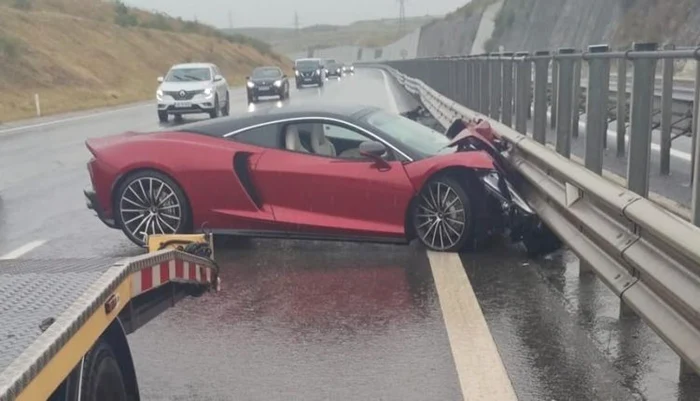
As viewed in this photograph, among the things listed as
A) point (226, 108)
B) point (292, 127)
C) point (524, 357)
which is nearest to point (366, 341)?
point (524, 357)

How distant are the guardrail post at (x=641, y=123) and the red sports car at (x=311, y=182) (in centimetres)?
163

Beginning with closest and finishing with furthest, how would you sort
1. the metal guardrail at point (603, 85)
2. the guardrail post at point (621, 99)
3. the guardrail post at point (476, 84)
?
the metal guardrail at point (603, 85)
the guardrail post at point (621, 99)
the guardrail post at point (476, 84)

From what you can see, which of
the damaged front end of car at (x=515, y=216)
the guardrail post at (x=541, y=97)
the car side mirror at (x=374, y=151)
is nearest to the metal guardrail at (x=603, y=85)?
the guardrail post at (x=541, y=97)

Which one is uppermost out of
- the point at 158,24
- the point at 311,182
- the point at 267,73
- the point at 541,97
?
the point at 541,97

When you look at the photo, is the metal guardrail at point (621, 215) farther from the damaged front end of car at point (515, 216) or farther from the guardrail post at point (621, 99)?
the guardrail post at point (621, 99)

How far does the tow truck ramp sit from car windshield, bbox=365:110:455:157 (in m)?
4.07

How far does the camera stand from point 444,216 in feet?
28.4

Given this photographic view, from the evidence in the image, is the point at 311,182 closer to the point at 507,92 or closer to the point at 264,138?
the point at 264,138

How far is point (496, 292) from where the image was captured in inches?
292

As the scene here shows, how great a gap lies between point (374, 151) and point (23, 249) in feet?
11.1

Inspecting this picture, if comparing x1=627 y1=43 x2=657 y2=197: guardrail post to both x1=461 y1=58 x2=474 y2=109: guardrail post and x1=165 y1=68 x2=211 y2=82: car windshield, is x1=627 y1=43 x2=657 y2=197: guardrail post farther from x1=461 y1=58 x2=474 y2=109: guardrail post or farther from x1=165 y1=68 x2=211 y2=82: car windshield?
x1=165 y1=68 x2=211 y2=82: car windshield

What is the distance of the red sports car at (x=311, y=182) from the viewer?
341 inches

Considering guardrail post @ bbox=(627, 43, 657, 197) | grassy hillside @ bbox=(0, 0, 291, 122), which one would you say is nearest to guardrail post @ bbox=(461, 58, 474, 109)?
guardrail post @ bbox=(627, 43, 657, 197)

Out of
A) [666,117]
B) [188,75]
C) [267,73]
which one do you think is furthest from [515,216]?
[267,73]
